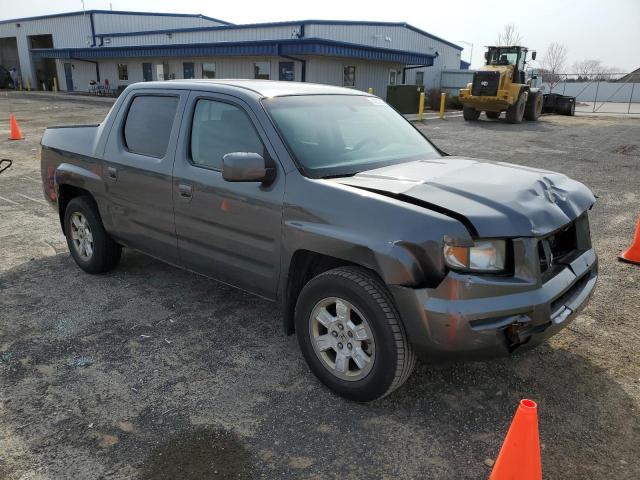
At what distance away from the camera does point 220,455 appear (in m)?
2.69

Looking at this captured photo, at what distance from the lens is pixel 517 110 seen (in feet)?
72.3

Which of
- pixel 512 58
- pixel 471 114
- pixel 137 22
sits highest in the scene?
pixel 137 22

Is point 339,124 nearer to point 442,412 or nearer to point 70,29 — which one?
point 442,412

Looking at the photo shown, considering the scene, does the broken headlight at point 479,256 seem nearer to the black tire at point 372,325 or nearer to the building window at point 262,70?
the black tire at point 372,325

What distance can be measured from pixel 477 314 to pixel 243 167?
1568mm

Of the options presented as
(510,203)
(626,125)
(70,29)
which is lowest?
(626,125)

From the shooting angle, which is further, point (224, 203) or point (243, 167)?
point (224, 203)

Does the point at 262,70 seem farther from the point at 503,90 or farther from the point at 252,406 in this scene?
the point at 252,406

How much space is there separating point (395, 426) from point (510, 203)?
1.38 meters

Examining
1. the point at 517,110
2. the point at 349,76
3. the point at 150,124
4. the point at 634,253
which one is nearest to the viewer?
the point at 150,124

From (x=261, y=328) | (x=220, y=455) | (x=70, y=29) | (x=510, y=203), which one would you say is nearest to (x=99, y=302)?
(x=261, y=328)

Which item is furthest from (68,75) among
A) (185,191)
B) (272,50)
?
(185,191)

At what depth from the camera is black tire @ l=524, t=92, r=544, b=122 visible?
23391mm

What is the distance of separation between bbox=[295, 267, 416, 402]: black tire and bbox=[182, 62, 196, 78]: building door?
106 ft
